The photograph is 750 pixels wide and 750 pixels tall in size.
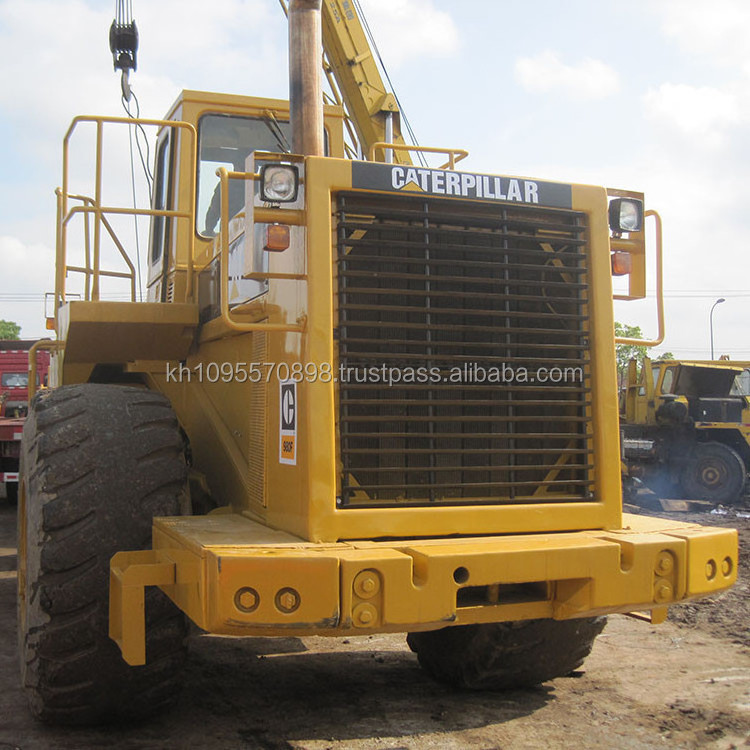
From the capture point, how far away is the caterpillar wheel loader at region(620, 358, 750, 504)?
15.2 metres

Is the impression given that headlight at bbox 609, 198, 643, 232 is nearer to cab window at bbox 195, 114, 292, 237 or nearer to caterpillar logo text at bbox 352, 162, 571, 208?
caterpillar logo text at bbox 352, 162, 571, 208

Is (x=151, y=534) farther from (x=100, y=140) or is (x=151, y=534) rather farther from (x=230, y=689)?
(x=100, y=140)

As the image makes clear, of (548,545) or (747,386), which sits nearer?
(548,545)

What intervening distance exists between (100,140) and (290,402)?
78.1 inches

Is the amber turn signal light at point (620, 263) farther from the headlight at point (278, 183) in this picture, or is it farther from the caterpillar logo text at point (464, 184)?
the headlight at point (278, 183)

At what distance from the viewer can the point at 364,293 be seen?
347 cm

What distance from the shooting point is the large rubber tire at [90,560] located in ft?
11.4

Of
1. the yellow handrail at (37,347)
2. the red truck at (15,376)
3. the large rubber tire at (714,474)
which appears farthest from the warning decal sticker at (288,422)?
the large rubber tire at (714,474)

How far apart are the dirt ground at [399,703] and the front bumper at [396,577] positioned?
0.71 meters

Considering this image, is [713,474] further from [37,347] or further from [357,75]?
[37,347]

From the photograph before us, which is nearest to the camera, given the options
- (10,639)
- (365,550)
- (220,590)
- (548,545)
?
(220,590)

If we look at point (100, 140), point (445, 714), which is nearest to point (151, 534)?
point (445, 714)

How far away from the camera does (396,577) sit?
2.96m

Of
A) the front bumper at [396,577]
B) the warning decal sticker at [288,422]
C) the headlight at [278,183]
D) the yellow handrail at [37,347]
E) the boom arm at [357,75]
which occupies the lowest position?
the front bumper at [396,577]
